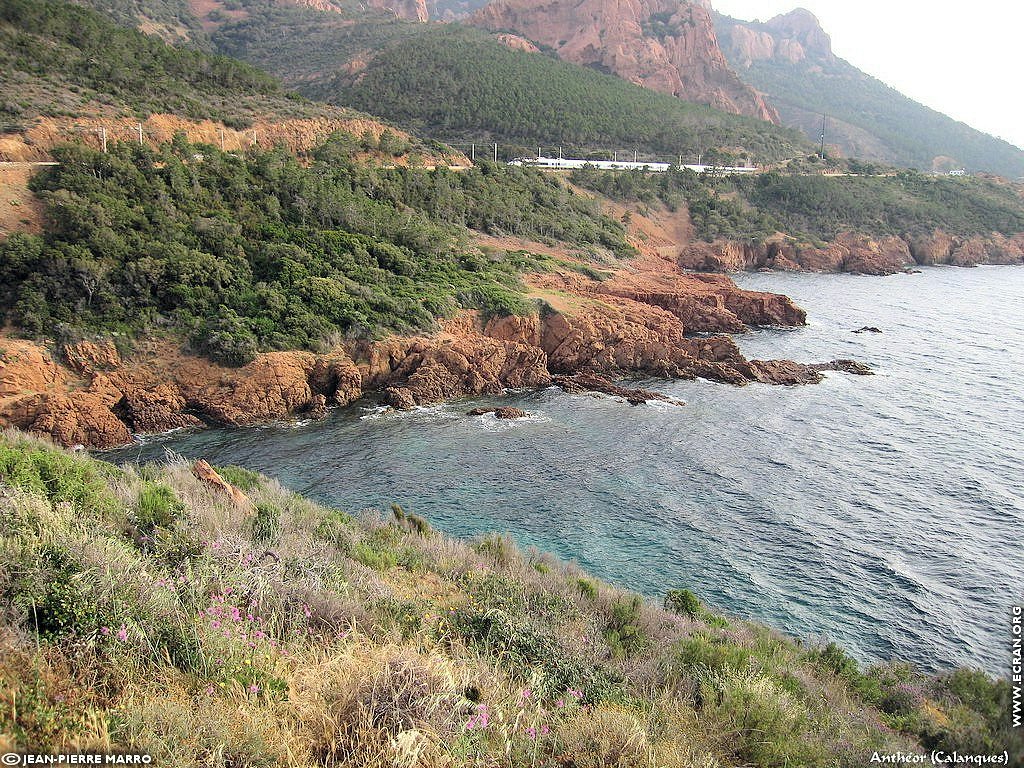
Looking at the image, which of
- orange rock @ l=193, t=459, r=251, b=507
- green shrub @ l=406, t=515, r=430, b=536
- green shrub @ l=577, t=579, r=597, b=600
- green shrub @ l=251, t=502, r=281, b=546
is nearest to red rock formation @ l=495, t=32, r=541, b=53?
green shrub @ l=406, t=515, r=430, b=536

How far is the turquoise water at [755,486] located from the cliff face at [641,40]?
381 ft

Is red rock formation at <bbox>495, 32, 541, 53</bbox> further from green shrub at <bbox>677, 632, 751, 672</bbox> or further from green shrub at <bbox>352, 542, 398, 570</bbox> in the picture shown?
green shrub at <bbox>677, 632, 751, 672</bbox>

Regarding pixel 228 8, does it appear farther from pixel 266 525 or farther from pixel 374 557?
pixel 374 557

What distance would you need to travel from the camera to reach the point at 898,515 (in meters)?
18.7

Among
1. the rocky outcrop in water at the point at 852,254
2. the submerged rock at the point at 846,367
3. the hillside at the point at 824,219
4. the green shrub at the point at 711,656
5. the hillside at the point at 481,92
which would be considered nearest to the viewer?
the green shrub at the point at 711,656

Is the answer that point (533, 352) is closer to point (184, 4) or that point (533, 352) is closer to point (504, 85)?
point (504, 85)

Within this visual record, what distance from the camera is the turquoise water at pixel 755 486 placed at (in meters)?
14.9

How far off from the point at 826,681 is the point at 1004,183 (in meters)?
117

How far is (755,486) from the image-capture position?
2039cm

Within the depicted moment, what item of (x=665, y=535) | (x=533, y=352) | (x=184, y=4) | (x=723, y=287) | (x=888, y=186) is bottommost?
(x=665, y=535)

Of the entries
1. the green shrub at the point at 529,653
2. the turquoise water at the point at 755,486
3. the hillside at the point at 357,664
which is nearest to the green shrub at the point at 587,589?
the hillside at the point at 357,664

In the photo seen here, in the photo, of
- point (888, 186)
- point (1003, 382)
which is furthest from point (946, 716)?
point (888, 186)

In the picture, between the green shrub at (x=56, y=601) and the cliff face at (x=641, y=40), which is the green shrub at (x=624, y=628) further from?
the cliff face at (x=641, y=40)

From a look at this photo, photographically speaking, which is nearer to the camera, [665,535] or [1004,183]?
[665,535]
